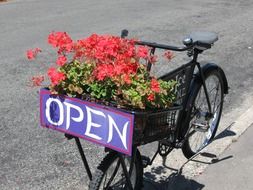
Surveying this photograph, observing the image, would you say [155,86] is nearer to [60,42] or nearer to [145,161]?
[60,42]

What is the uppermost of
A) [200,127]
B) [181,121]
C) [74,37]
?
[181,121]

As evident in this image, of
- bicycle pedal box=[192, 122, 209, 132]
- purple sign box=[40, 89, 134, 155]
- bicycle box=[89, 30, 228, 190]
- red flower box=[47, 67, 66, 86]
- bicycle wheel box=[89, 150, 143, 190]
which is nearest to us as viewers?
purple sign box=[40, 89, 134, 155]

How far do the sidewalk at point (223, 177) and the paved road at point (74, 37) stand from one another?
34cm

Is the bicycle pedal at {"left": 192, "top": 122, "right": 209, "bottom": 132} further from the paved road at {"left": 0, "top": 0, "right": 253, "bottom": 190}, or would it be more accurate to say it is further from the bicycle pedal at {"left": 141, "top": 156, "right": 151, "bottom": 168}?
the bicycle pedal at {"left": 141, "top": 156, "right": 151, "bottom": 168}

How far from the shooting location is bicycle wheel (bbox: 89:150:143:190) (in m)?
3.37

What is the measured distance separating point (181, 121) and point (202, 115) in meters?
0.54

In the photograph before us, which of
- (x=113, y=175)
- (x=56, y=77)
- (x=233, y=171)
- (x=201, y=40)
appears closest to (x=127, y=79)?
(x=56, y=77)

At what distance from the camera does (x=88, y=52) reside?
3254 mm

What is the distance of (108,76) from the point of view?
3053 mm

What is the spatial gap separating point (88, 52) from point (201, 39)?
1.12 metres

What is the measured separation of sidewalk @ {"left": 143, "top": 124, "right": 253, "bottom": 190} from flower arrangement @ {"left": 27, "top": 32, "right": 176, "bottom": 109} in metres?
1.20

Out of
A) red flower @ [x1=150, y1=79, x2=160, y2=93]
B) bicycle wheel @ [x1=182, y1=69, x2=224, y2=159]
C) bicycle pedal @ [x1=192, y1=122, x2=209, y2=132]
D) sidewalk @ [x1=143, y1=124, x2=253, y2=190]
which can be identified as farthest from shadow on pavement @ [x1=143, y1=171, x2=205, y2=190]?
red flower @ [x1=150, y1=79, x2=160, y2=93]

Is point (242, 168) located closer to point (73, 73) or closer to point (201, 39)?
point (201, 39)

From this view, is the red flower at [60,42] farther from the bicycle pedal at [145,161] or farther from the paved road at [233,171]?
the paved road at [233,171]
